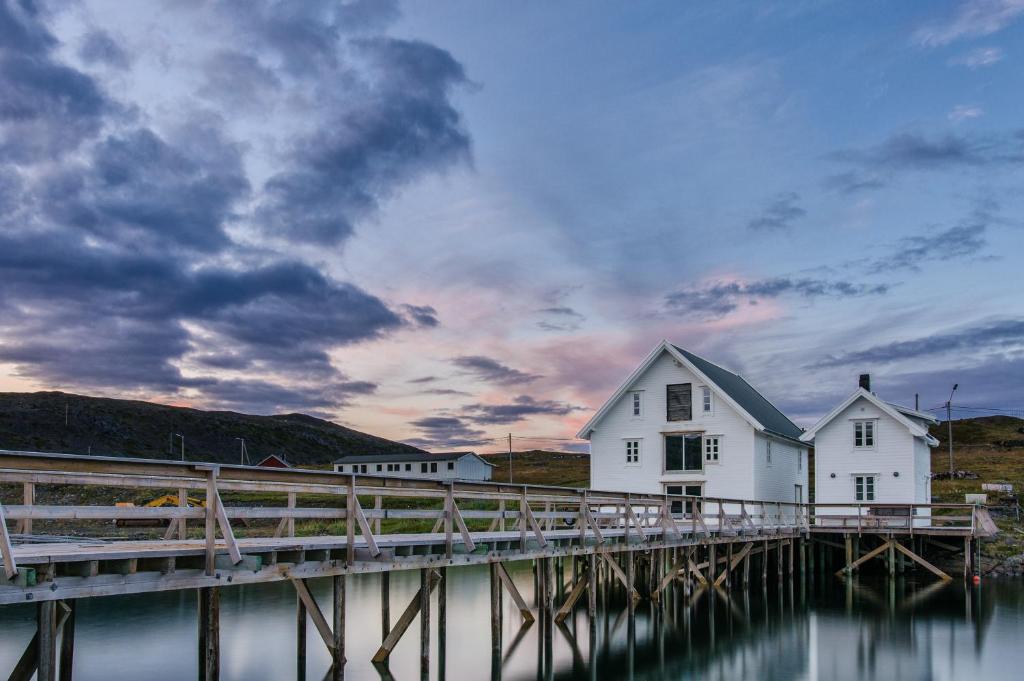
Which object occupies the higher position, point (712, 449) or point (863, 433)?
point (863, 433)

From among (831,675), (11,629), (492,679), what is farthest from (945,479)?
(11,629)

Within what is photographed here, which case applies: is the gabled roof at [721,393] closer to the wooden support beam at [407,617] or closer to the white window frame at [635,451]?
the white window frame at [635,451]

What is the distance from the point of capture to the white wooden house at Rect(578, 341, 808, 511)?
131ft

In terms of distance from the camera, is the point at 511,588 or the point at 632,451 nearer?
the point at 511,588


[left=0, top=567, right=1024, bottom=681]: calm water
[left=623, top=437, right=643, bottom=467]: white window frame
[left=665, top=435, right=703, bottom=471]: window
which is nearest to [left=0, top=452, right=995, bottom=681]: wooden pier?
[left=0, top=567, right=1024, bottom=681]: calm water

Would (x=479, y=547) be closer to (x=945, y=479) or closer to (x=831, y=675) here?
(x=831, y=675)

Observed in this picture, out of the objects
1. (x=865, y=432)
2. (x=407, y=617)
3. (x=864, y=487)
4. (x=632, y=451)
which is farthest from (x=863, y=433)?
(x=407, y=617)

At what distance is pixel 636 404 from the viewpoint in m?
42.3

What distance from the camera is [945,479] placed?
66.4m

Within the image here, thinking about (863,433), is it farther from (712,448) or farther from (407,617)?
(407,617)

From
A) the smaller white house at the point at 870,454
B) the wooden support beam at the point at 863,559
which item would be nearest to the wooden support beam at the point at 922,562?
the wooden support beam at the point at 863,559

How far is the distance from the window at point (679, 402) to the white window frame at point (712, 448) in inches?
49.8

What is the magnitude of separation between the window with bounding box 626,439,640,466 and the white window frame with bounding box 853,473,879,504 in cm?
1008

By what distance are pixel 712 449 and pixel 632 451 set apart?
150 inches
